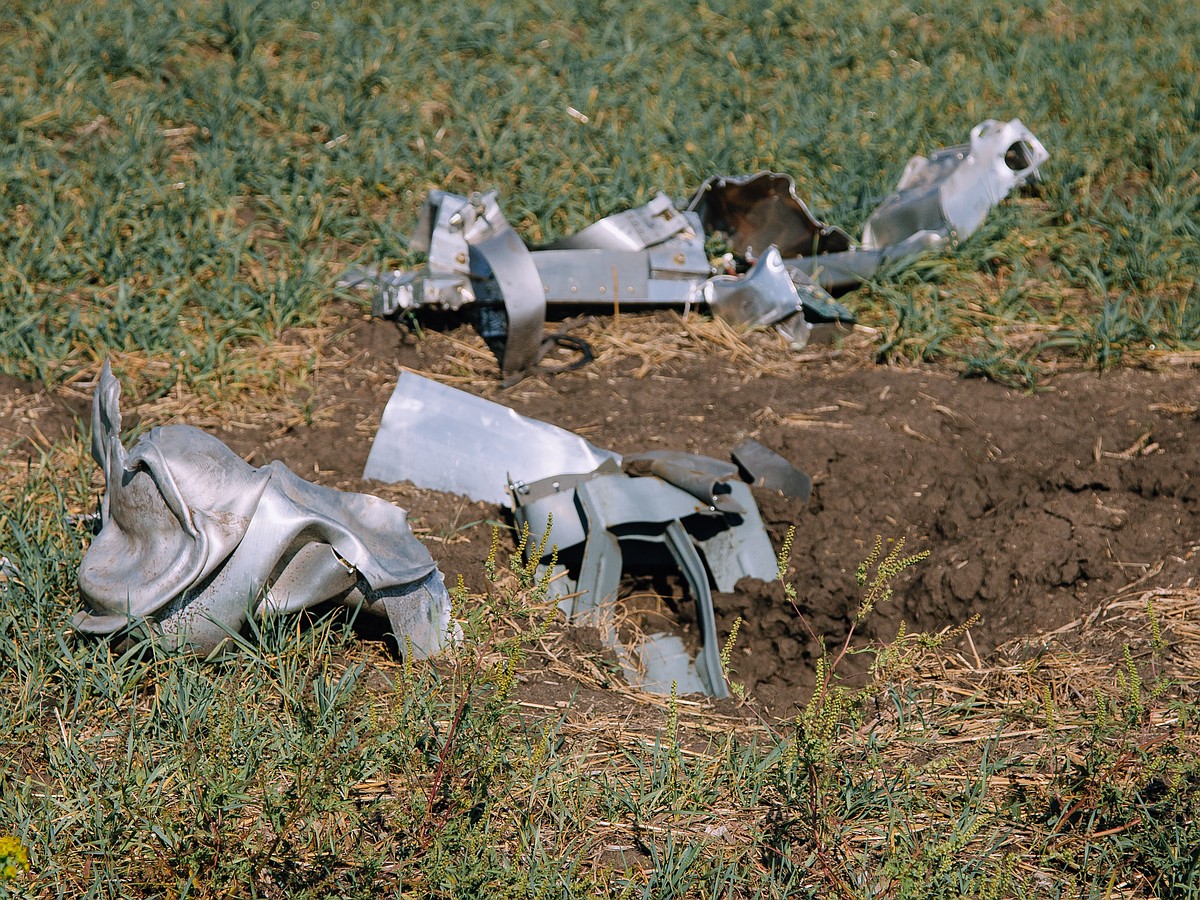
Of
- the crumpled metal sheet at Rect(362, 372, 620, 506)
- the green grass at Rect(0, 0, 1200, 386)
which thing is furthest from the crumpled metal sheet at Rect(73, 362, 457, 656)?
the green grass at Rect(0, 0, 1200, 386)

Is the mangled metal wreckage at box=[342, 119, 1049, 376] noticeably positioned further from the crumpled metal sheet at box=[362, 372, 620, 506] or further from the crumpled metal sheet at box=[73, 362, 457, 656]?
the crumpled metal sheet at box=[73, 362, 457, 656]

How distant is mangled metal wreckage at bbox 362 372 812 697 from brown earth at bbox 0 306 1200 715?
8cm

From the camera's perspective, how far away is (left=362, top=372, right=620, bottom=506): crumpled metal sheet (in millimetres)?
3055

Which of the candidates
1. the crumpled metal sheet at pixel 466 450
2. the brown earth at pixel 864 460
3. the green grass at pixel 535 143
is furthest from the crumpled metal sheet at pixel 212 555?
the green grass at pixel 535 143

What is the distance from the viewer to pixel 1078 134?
488cm

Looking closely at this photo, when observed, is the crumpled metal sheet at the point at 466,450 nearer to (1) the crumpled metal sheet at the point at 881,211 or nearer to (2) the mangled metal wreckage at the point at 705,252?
(2) the mangled metal wreckage at the point at 705,252

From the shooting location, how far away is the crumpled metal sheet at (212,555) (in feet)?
7.61

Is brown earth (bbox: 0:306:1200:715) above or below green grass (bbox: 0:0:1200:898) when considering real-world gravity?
below

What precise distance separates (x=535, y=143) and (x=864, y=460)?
2174 mm

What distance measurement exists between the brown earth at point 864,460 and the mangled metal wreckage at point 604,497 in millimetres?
79

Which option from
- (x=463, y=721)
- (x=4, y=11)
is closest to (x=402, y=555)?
(x=463, y=721)

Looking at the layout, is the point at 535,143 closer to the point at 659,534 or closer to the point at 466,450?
the point at 466,450

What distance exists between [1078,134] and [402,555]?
3.72 m

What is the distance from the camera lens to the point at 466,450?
10.1ft
